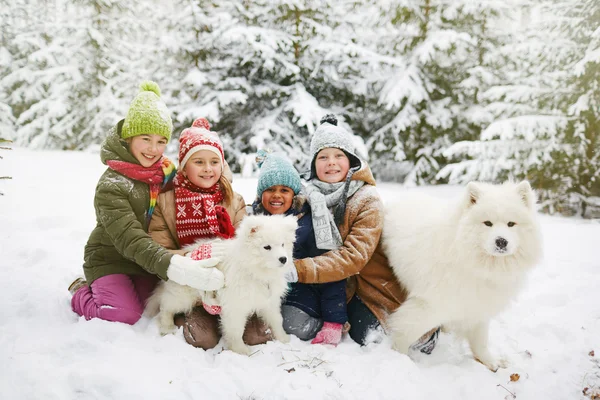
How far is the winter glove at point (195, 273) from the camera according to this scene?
288cm

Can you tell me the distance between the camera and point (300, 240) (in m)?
3.57

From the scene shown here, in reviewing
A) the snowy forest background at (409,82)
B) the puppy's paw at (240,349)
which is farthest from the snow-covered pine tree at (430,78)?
the puppy's paw at (240,349)

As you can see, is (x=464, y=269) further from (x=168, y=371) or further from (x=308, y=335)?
(x=168, y=371)

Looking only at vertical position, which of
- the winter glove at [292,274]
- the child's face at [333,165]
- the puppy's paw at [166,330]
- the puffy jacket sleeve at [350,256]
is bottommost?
the puppy's paw at [166,330]

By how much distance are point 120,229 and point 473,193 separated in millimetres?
2966

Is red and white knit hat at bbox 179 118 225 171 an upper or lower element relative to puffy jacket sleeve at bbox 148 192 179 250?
upper

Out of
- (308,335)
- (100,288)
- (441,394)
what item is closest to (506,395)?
(441,394)

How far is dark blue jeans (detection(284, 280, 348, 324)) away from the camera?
3.38 metres

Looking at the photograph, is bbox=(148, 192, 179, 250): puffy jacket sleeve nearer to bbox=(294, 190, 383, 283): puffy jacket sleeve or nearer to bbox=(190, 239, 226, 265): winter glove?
bbox=(190, 239, 226, 265): winter glove

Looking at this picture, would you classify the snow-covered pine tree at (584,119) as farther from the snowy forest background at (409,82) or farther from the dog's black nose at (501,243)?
the dog's black nose at (501,243)

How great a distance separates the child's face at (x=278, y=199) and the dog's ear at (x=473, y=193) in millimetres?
1698

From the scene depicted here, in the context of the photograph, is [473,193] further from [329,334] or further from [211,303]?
[211,303]

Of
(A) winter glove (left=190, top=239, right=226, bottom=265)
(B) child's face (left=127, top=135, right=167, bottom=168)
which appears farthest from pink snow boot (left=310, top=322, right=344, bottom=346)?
(B) child's face (left=127, top=135, right=167, bottom=168)

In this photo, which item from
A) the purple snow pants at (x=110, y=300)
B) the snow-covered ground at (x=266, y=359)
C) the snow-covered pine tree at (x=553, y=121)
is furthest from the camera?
the snow-covered pine tree at (x=553, y=121)
